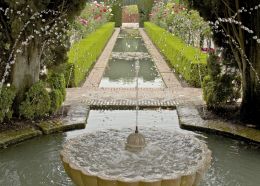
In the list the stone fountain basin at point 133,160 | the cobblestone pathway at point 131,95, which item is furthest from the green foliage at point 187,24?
the stone fountain basin at point 133,160

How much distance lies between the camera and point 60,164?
564 cm

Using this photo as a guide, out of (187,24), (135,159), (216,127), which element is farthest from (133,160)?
(187,24)

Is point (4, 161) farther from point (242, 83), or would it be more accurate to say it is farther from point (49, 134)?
point (242, 83)

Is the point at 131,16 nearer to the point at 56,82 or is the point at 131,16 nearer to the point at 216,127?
the point at 56,82

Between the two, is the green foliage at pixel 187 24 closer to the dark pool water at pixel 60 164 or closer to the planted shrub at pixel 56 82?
the planted shrub at pixel 56 82

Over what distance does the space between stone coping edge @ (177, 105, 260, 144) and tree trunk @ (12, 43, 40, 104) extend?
8.18 ft

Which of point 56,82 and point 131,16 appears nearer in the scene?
point 56,82

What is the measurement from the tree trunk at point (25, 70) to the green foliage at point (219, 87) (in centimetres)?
299

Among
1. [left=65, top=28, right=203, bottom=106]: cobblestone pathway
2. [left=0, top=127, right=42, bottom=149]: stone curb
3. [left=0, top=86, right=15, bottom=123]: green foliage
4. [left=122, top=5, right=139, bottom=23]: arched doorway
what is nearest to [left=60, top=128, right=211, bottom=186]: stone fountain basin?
[left=0, top=127, right=42, bottom=149]: stone curb

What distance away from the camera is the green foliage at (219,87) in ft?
26.2

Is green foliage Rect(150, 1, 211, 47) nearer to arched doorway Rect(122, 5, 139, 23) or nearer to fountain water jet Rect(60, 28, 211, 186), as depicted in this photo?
fountain water jet Rect(60, 28, 211, 186)

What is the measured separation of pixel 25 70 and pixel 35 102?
0.53 meters

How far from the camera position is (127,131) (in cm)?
564

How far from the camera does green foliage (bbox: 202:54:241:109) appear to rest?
798 cm
